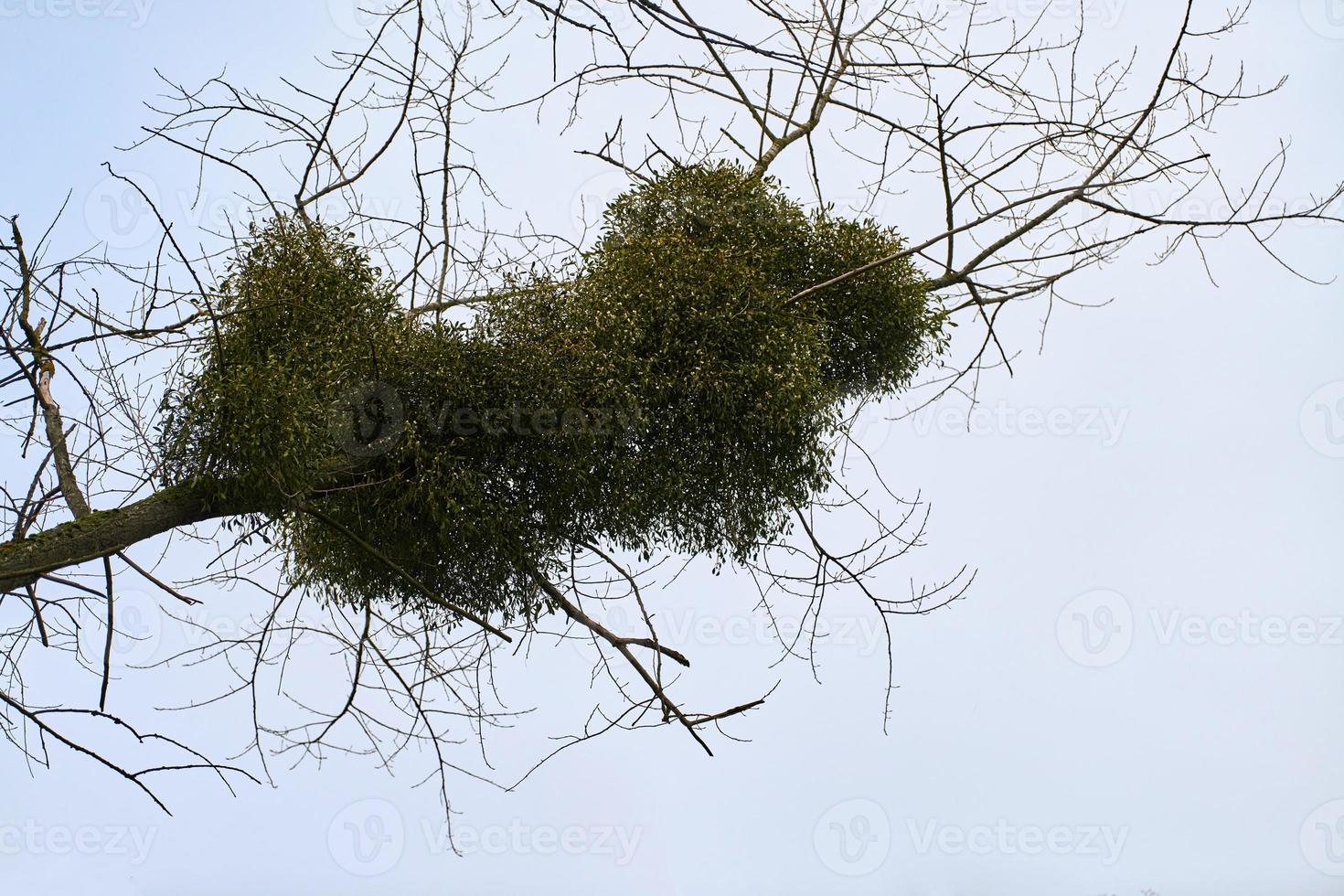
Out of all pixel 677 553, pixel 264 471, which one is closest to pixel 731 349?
pixel 677 553

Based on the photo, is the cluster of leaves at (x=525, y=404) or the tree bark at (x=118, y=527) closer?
the tree bark at (x=118, y=527)

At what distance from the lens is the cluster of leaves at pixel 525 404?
14.9ft

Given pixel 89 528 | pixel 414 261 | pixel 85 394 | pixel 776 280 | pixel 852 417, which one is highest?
pixel 414 261

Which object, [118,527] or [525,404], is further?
[525,404]

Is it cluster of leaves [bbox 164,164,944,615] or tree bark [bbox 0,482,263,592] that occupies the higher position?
cluster of leaves [bbox 164,164,944,615]

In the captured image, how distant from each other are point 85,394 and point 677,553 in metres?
2.29

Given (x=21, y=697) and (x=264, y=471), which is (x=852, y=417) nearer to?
(x=264, y=471)

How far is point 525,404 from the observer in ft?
15.2

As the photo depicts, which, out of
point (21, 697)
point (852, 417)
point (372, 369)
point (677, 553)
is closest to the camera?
point (21, 697)

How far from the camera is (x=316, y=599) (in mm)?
5262

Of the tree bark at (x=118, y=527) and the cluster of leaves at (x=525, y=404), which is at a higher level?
the cluster of leaves at (x=525, y=404)

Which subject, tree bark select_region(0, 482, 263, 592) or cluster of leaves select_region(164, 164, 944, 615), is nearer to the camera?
tree bark select_region(0, 482, 263, 592)

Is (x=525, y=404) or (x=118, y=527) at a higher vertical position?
(x=525, y=404)

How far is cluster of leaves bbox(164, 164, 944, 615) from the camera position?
4547 mm
